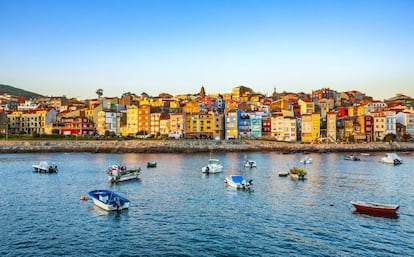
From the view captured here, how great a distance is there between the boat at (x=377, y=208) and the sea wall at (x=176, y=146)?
63556mm

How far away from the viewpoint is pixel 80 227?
22844 mm

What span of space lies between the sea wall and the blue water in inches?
1989

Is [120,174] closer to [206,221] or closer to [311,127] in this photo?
[206,221]

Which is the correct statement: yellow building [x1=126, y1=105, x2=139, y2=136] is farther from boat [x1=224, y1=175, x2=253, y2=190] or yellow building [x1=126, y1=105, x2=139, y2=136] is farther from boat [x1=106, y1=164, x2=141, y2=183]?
boat [x1=224, y1=175, x2=253, y2=190]

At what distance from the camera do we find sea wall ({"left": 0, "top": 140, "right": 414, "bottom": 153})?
89688mm

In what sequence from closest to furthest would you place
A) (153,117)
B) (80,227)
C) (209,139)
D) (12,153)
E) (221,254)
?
(221,254), (80,227), (12,153), (209,139), (153,117)

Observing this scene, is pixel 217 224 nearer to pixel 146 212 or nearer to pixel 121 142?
pixel 146 212

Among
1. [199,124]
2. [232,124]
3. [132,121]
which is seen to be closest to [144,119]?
Answer: [132,121]

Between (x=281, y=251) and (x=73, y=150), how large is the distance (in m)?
78.4

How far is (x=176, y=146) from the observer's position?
92.6m

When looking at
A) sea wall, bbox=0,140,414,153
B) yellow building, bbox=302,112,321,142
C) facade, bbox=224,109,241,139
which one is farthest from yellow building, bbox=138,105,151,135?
yellow building, bbox=302,112,321,142

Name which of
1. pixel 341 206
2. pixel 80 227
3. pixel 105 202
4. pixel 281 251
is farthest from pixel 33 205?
pixel 341 206

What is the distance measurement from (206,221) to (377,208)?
11058 mm

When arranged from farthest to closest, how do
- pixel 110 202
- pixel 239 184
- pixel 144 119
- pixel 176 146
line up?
pixel 144 119 → pixel 176 146 → pixel 239 184 → pixel 110 202
